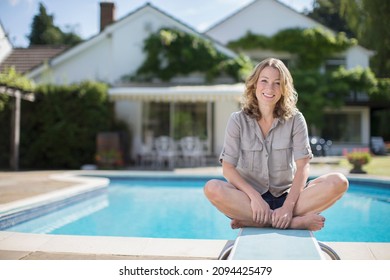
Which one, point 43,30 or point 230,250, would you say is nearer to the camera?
point 230,250

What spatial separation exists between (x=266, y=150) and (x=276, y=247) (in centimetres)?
84

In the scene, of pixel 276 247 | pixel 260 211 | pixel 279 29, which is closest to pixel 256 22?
pixel 279 29

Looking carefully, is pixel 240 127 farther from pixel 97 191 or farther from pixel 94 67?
pixel 94 67

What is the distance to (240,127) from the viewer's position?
2982 millimetres

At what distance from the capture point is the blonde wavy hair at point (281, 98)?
2.89m

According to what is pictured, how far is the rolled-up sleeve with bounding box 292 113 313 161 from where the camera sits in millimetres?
2852

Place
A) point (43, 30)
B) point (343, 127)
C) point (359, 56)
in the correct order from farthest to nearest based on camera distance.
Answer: point (343, 127)
point (359, 56)
point (43, 30)

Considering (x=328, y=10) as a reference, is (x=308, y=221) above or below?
below

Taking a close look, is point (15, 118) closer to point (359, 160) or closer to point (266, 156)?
point (359, 160)

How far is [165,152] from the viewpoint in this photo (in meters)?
13.6

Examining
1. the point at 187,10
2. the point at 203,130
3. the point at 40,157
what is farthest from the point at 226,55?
the point at 187,10

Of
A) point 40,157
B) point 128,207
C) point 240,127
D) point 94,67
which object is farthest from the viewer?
point 94,67

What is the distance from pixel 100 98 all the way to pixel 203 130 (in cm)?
435

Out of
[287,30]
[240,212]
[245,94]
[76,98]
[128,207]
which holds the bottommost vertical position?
[128,207]
